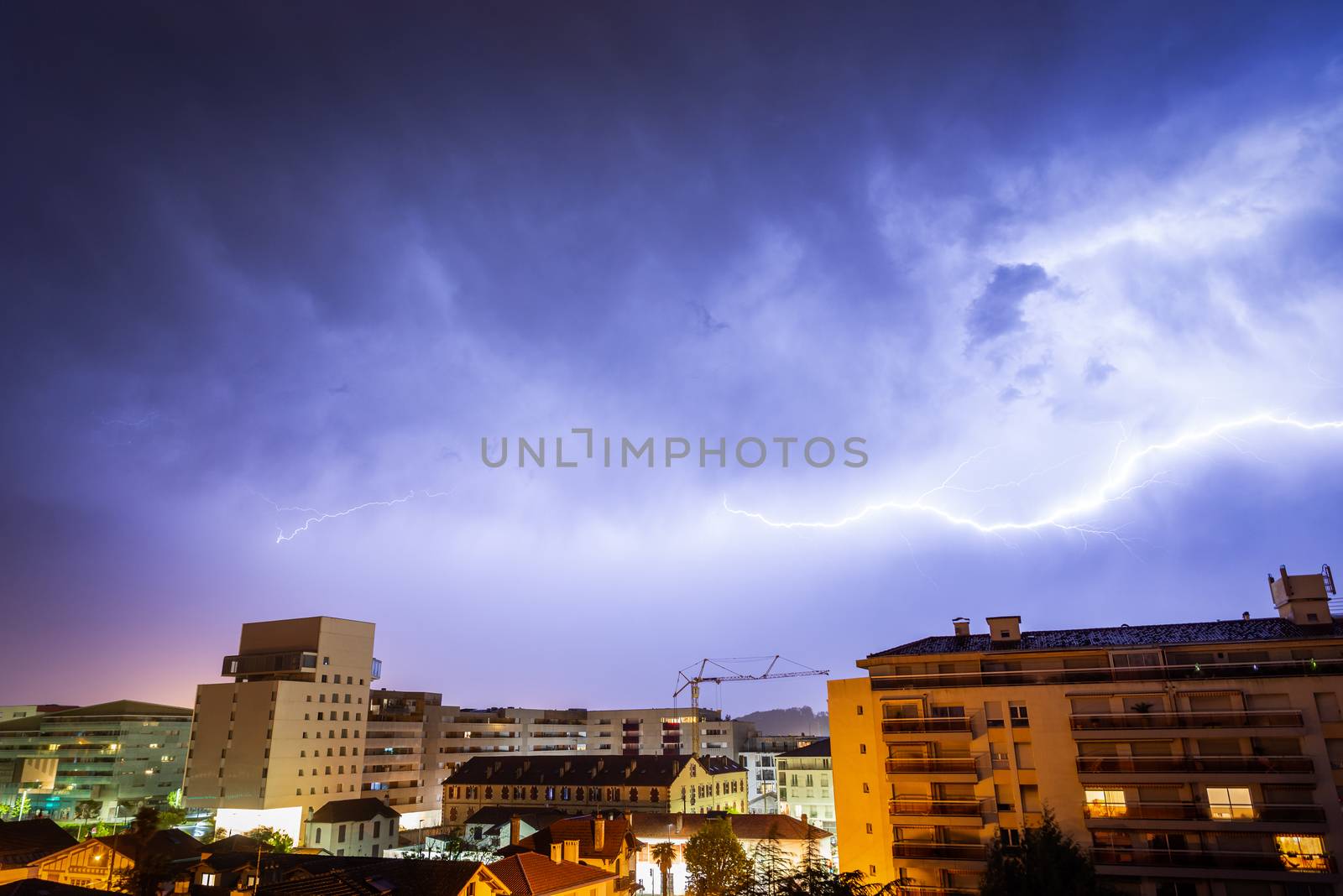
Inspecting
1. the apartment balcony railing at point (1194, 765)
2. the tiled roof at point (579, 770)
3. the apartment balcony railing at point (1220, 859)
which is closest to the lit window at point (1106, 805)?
the apartment balcony railing at point (1194, 765)

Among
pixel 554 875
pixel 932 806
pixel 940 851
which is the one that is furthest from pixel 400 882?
pixel 932 806

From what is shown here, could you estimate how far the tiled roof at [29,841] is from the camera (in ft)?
192

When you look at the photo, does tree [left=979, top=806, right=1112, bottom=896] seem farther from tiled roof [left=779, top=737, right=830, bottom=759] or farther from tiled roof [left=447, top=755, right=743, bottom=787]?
tiled roof [left=779, top=737, right=830, bottom=759]

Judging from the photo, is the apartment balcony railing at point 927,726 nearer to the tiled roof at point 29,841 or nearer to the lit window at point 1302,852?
the lit window at point 1302,852

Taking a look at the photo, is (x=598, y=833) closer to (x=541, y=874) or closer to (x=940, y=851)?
(x=541, y=874)

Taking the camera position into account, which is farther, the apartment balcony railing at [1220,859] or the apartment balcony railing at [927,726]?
the apartment balcony railing at [927,726]

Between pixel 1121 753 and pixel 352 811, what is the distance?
8146 centimetres

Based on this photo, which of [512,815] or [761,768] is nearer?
[512,815]

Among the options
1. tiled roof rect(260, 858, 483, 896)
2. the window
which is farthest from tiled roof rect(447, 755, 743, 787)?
the window

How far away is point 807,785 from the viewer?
322 ft

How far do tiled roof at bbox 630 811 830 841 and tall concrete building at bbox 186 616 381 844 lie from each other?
45810mm

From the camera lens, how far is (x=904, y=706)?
54.3m

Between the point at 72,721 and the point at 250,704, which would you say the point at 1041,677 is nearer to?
the point at 250,704

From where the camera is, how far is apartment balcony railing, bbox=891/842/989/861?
4884 centimetres
